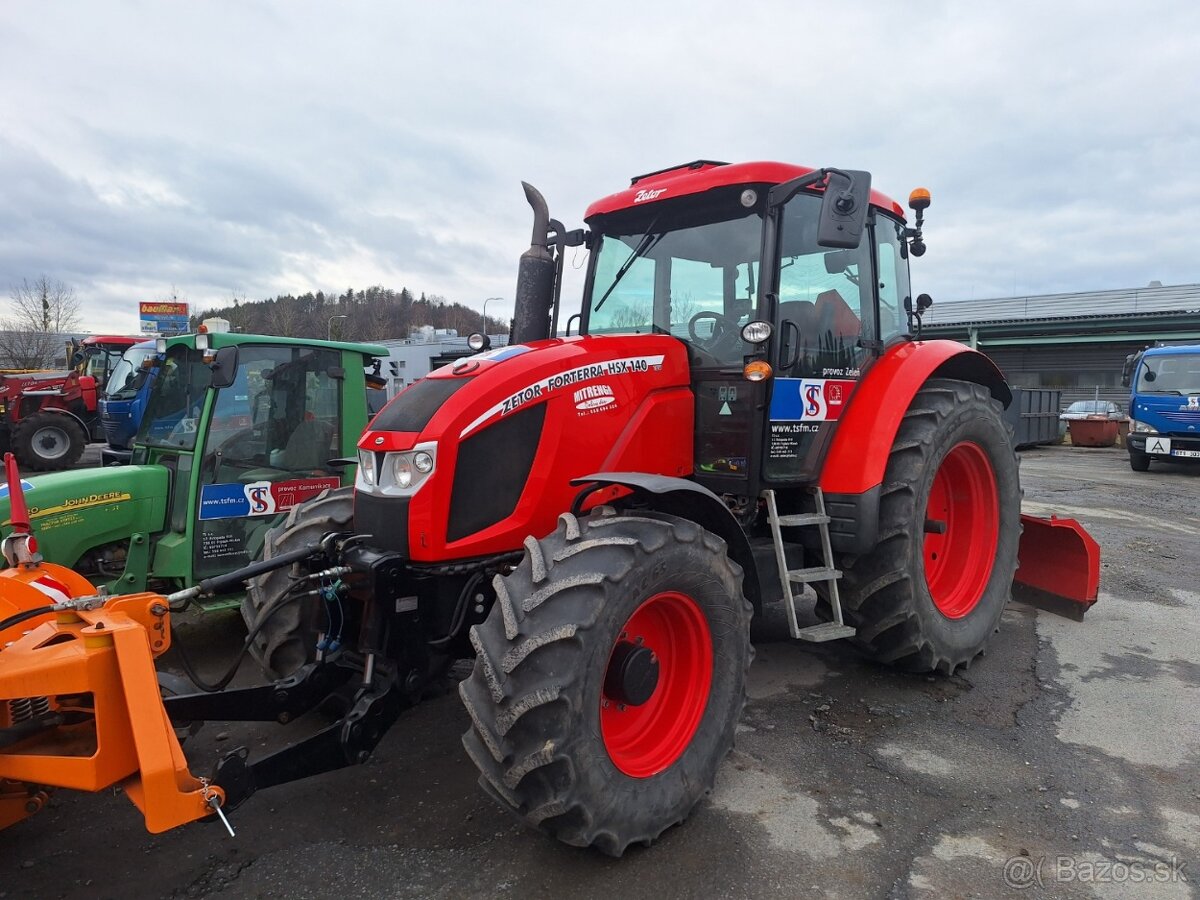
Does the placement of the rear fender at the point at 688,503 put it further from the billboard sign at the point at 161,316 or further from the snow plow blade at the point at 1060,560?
the billboard sign at the point at 161,316

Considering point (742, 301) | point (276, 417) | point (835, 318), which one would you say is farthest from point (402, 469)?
point (276, 417)

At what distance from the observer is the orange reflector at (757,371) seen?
3408mm

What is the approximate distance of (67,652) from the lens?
2.12 meters

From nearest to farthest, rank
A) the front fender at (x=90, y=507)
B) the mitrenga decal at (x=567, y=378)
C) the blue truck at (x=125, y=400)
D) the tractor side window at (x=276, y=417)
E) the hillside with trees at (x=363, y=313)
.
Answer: the mitrenga decal at (x=567, y=378)
the front fender at (x=90, y=507)
the tractor side window at (x=276, y=417)
the blue truck at (x=125, y=400)
the hillside with trees at (x=363, y=313)

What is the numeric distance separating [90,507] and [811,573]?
4232mm

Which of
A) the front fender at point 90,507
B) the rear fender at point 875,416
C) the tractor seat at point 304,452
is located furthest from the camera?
the tractor seat at point 304,452

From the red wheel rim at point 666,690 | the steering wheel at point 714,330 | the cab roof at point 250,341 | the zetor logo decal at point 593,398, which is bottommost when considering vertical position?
the red wheel rim at point 666,690

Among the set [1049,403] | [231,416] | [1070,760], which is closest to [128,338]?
[231,416]

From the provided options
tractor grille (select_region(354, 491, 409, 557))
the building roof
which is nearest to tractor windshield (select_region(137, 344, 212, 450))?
tractor grille (select_region(354, 491, 409, 557))

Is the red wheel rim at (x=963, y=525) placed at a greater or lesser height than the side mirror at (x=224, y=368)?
lesser

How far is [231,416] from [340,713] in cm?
270

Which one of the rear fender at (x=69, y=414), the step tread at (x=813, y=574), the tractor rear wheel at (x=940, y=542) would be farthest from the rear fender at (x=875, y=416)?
the rear fender at (x=69, y=414)

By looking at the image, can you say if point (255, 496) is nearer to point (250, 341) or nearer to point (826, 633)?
point (250, 341)

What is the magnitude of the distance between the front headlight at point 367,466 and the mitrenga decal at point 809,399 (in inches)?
71.7
